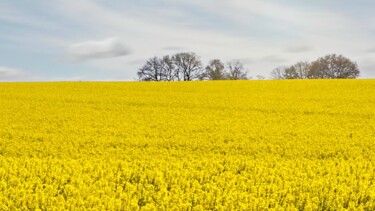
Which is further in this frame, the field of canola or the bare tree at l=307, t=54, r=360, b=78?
the bare tree at l=307, t=54, r=360, b=78

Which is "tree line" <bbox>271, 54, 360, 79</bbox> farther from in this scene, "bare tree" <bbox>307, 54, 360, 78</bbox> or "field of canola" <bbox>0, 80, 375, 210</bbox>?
"field of canola" <bbox>0, 80, 375, 210</bbox>

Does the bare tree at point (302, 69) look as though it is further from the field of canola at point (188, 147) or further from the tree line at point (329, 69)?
the field of canola at point (188, 147)

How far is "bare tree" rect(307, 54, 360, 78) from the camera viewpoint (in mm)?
78562

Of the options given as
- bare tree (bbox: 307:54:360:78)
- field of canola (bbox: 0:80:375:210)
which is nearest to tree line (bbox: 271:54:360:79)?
bare tree (bbox: 307:54:360:78)

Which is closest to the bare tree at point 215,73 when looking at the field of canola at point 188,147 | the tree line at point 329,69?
the tree line at point 329,69

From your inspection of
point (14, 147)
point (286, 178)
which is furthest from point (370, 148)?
point (14, 147)

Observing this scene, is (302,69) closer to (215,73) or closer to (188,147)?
(215,73)

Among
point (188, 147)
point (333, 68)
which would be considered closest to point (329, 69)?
point (333, 68)

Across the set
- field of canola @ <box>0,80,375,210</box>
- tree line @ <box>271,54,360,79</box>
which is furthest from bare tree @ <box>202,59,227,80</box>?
field of canola @ <box>0,80,375,210</box>

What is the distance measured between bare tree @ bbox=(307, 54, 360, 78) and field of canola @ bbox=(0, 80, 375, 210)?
43665 mm

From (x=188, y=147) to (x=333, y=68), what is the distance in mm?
69825

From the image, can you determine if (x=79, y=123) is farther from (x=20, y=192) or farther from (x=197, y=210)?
(x=197, y=210)

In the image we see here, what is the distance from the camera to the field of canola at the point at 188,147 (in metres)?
7.38

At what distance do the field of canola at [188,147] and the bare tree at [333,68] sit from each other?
43665 millimetres
